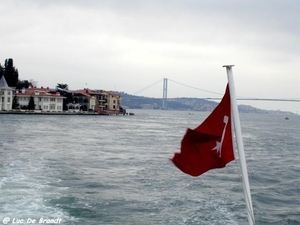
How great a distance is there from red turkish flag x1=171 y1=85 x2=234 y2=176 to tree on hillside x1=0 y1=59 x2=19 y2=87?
7404cm

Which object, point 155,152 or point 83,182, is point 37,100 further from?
point 83,182

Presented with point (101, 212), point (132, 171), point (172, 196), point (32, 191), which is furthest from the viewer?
point (132, 171)

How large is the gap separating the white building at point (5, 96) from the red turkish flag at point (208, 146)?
211 ft

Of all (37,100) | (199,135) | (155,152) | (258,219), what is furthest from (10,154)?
(37,100)

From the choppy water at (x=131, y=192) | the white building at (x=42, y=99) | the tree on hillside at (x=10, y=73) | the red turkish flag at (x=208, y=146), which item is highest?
the tree on hillside at (x=10, y=73)

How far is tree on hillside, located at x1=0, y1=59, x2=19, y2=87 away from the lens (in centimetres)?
7350

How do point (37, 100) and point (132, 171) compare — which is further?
point (37, 100)

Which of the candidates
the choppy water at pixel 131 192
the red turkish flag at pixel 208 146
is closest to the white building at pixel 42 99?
the choppy water at pixel 131 192

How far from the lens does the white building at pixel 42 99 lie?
7075 cm

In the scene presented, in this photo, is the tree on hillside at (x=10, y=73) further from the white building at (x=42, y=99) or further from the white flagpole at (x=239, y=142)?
the white flagpole at (x=239, y=142)

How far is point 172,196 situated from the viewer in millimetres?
11367

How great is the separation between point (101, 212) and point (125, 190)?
2.54m

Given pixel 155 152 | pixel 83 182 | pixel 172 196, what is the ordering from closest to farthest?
pixel 172 196 < pixel 83 182 < pixel 155 152

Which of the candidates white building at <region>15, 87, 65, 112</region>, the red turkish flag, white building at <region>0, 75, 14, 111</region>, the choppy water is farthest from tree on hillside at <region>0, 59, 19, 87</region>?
the red turkish flag
